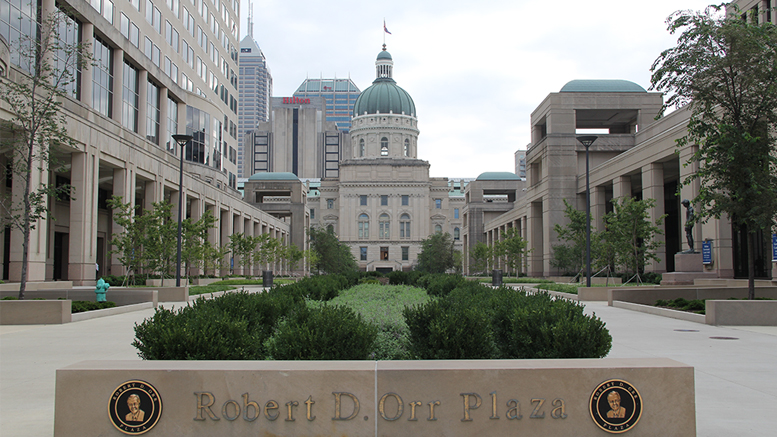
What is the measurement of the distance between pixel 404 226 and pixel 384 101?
3071cm

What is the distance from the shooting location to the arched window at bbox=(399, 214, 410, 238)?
126688mm

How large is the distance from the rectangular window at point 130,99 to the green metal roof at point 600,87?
34.1m

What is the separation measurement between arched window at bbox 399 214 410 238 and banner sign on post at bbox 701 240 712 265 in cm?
9510

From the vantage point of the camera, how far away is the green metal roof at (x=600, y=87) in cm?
5125

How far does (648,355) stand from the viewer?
10422 millimetres

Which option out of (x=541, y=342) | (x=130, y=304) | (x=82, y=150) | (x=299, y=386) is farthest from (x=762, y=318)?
(x=82, y=150)

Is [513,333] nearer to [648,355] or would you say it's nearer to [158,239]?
[648,355]

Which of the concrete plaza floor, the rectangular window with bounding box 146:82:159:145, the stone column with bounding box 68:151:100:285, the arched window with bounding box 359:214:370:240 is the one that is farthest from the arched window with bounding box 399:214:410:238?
the concrete plaza floor

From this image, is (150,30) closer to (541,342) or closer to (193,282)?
(193,282)

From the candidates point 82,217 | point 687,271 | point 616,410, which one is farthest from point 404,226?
point 616,410

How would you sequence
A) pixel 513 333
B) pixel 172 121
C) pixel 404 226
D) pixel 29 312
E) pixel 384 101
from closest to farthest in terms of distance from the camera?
pixel 513 333 < pixel 29 312 < pixel 172 121 < pixel 404 226 < pixel 384 101

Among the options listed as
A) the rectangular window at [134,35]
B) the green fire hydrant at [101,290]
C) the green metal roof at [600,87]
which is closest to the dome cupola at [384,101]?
the green metal roof at [600,87]

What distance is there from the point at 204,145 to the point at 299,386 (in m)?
56.7

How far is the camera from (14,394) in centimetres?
750
